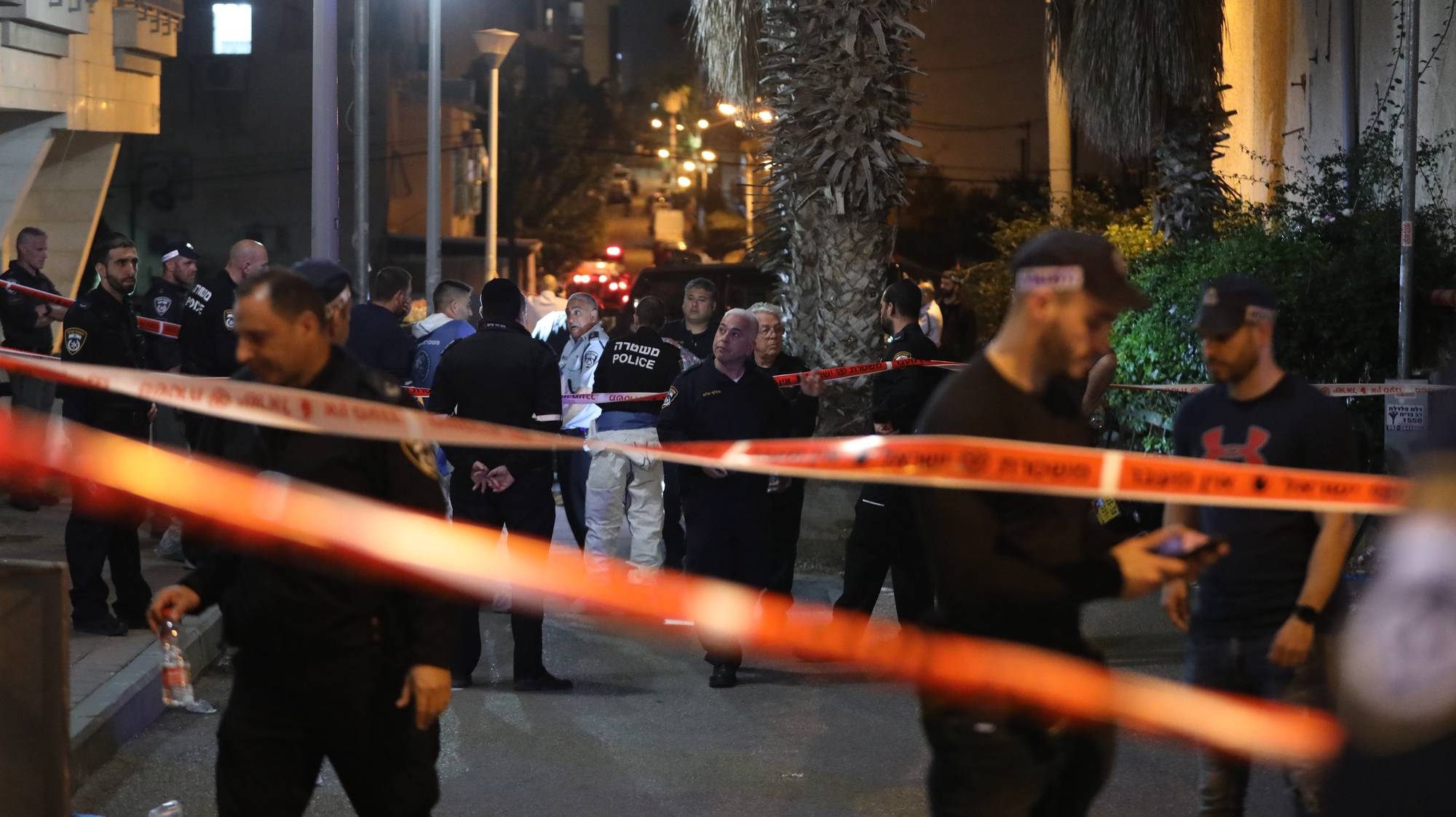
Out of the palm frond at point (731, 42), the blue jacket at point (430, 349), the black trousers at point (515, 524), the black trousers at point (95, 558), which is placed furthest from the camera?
the palm frond at point (731, 42)

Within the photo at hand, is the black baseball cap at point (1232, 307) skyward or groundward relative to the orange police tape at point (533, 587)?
skyward

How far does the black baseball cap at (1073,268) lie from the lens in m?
3.63

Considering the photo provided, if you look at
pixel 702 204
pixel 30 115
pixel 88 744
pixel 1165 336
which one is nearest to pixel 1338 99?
pixel 1165 336

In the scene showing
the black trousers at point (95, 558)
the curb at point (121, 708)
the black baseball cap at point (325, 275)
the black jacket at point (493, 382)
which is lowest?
the curb at point (121, 708)

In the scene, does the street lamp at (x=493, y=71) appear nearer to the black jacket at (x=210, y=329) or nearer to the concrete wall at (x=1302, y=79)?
the concrete wall at (x=1302, y=79)

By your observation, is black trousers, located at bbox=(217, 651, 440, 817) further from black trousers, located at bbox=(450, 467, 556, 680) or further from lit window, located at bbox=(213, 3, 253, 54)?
lit window, located at bbox=(213, 3, 253, 54)

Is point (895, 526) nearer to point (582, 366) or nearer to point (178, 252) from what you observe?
point (582, 366)

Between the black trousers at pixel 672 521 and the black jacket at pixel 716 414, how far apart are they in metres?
1.08

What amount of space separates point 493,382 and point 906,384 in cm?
220

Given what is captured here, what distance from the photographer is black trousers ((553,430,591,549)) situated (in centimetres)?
1106

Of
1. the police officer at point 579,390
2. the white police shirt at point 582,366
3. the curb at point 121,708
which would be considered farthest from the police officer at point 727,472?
the white police shirt at point 582,366

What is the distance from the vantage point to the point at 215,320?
31.0ft

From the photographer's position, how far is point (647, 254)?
7900cm

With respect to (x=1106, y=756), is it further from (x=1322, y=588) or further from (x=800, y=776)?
(x=800, y=776)
